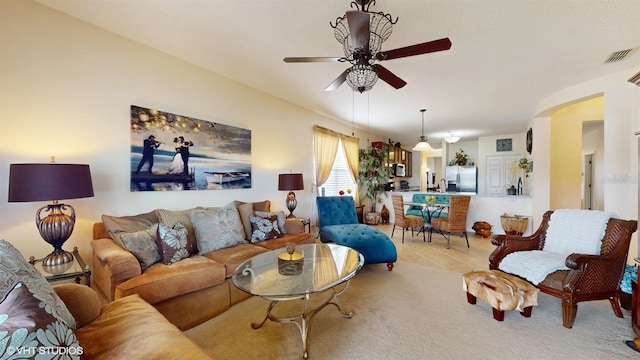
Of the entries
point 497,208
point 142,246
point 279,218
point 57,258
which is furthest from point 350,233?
point 497,208

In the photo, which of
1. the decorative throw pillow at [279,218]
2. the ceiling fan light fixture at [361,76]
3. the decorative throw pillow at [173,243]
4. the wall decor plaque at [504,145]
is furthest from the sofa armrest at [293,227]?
the wall decor plaque at [504,145]

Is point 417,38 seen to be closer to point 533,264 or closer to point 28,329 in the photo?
point 533,264

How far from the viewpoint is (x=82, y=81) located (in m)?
2.33

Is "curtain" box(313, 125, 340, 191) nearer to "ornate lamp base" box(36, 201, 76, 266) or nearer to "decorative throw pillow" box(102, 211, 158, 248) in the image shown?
"decorative throw pillow" box(102, 211, 158, 248)

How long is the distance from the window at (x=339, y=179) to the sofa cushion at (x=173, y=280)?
3.49 m

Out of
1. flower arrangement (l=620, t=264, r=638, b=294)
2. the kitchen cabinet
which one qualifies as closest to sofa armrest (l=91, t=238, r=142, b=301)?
flower arrangement (l=620, t=264, r=638, b=294)

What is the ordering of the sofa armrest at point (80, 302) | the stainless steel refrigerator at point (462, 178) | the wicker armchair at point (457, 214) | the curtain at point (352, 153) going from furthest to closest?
the stainless steel refrigerator at point (462, 178), the curtain at point (352, 153), the wicker armchair at point (457, 214), the sofa armrest at point (80, 302)

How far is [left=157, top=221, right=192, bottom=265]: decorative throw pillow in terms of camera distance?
2.26 metres

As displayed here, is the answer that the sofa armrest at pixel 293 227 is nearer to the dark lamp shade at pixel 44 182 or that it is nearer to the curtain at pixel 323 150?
the curtain at pixel 323 150

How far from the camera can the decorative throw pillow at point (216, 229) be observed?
8.73 ft

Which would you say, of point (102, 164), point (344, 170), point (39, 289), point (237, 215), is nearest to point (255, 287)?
point (39, 289)

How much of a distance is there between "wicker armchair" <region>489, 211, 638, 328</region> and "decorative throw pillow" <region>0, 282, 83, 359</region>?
322 centimetres

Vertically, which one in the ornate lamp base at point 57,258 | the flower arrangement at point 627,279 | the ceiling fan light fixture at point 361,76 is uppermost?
the ceiling fan light fixture at point 361,76

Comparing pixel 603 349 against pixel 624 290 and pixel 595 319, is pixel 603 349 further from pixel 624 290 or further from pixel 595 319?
pixel 624 290
